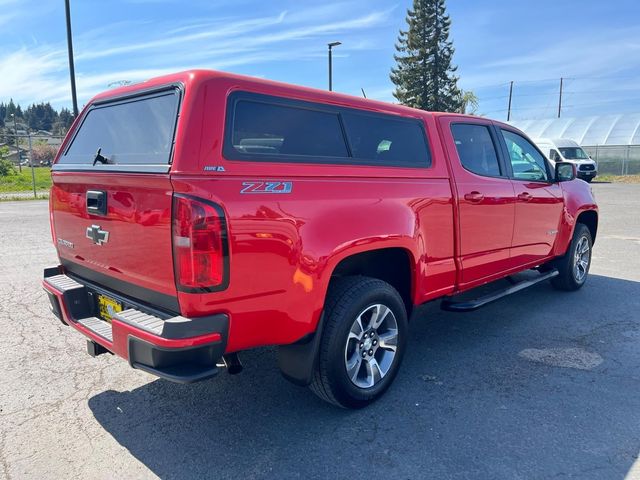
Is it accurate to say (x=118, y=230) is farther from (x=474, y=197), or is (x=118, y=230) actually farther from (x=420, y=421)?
(x=474, y=197)

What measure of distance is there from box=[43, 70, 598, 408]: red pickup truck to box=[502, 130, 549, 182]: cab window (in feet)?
2.97

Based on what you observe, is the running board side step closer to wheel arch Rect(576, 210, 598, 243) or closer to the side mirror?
the side mirror

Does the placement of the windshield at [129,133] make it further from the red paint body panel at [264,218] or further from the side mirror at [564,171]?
the side mirror at [564,171]

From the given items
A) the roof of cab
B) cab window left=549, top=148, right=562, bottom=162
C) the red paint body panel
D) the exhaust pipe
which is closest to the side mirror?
the red paint body panel

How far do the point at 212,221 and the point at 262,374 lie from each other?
1.81 metres

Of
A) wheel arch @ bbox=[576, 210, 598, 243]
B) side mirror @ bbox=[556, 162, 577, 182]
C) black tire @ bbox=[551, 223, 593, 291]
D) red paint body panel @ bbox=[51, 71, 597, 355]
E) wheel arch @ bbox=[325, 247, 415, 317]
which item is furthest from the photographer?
wheel arch @ bbox=[576, 210, 598, 243]

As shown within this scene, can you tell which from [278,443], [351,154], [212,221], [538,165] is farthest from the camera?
[538,165]

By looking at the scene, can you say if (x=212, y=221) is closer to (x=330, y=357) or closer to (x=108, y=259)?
(x=108, y=259)

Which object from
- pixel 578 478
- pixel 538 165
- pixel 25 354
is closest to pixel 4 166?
pixel 25 354

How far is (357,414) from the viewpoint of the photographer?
3.23 m

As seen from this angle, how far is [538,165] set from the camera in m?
5.23

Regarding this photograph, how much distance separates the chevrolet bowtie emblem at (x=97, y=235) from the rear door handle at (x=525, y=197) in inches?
143

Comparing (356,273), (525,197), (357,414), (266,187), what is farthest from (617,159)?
Answer: (266,187)

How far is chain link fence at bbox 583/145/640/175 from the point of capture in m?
35.8
